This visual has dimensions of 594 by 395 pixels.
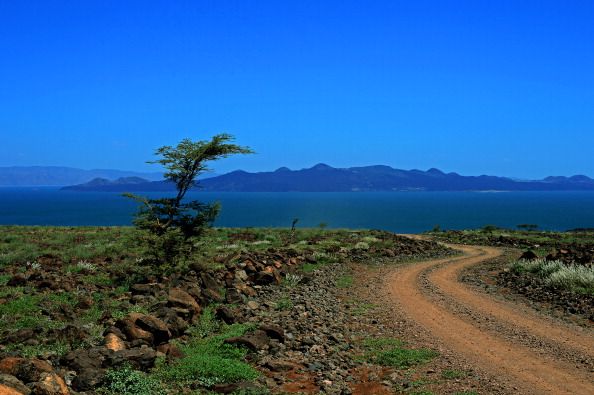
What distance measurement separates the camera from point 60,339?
12.6m

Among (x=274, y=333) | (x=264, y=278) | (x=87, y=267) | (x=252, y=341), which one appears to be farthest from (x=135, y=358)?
(x=87, y=267)

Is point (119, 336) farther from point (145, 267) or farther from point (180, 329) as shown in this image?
point (145, 267)

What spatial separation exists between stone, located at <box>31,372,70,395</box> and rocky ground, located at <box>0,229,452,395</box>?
0.07 feet

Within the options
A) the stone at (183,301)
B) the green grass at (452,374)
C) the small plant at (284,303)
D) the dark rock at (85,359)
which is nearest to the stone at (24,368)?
the dark rock at (85,359)

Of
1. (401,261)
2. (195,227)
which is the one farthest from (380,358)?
(401,261)

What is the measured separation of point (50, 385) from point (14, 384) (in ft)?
2.06

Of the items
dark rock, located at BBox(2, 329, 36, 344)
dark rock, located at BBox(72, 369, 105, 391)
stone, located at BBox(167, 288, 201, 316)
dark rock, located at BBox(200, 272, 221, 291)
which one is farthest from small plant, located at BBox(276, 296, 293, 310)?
dark rock, located at BBox(72, 369, 105, 391)

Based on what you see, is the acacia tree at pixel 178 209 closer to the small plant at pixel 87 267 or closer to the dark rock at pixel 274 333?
the small plant at pixel 87 267

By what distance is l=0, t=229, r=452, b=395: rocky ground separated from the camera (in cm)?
1031

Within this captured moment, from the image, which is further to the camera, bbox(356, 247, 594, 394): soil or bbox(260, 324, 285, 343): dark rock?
bbox(260, 324, 285, 343): dark rock

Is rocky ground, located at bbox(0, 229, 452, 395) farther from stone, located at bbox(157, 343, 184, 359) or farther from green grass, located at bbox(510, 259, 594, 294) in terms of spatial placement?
green grass, located at bbox(510, 259, 594, 294)

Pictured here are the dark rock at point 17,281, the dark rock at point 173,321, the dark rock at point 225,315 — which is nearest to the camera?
the dark rock at point 173,321

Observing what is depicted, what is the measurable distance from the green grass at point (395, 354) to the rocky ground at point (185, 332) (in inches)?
5.8

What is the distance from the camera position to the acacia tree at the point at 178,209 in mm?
24109
